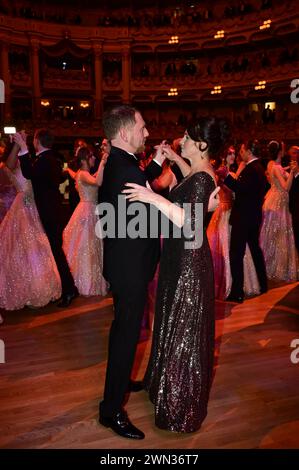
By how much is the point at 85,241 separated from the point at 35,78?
21.3m

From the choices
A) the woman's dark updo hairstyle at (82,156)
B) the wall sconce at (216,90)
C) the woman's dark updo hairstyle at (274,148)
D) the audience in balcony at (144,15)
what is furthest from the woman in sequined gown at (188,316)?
the audience in balcony at (144,15)

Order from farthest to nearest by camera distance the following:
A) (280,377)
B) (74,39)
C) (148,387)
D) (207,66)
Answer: (207,66)
(74,39)
(280,377)
(148,387)

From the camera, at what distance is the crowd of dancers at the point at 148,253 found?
2.18 m

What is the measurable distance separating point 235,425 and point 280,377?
730 millimetres

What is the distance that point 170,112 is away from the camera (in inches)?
1077

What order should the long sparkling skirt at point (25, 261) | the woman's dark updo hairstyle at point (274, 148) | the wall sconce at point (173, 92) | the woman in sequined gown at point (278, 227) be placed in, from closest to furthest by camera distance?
the long sparkling skirt at point (25, 261)
the woman's dark updo hairstyle at point (274, 148)
the woman in sequined gown at point (278, 227)
the wall sconce at point (173, 92)

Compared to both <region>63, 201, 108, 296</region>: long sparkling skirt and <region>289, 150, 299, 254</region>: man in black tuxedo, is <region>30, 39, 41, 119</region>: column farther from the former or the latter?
<region>289, 150, 299, 254</region>: man in black tuxedo

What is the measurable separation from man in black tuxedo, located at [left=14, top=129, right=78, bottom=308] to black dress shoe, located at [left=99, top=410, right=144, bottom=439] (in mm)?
2261

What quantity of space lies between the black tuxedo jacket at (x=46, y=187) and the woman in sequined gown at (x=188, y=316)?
236 cm

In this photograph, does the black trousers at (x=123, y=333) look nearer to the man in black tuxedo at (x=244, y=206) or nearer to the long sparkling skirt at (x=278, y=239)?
the man in black tuxedo at (x=244, y=206)

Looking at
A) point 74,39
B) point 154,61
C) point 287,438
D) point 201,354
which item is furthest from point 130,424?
point 154,61

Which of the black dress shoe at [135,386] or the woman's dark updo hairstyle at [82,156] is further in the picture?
the woman's dark updo hairstyle at [82,156]
